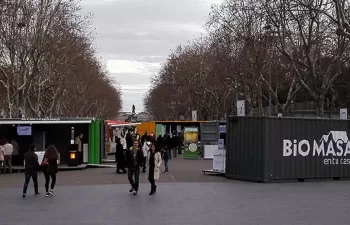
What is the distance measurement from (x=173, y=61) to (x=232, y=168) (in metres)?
52.9

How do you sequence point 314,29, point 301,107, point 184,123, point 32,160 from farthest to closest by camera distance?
1. point 301,107
2. point 184,123
3. point 314,29
4. point 32,160

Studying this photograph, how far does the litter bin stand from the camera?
3091 centimetres

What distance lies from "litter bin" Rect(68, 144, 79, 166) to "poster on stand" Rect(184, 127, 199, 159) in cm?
1228

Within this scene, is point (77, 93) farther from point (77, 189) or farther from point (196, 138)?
point (77, 189)

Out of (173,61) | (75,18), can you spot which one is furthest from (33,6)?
(173,61)

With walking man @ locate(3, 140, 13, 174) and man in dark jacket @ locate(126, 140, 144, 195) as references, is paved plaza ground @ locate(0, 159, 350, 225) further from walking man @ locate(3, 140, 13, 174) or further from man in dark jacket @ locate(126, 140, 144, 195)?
walking man @ locate(3, 140, 13, 174)

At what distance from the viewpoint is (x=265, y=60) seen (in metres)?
47.2

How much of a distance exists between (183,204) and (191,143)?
86.9ft

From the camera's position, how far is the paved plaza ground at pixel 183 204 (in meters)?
13.1

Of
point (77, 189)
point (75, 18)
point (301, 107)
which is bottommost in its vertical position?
point (77, 189)

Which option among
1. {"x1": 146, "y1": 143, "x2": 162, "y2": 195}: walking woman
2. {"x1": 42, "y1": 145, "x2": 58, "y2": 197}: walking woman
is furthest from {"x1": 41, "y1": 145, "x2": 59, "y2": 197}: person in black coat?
{"x1": 146, "y1": 143, "x2": 162, "y2": 195}: walking woman

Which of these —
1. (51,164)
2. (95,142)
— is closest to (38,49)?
(95,142)

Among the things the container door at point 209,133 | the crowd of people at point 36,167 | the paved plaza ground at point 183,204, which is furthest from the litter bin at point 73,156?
the container door at point 209,133

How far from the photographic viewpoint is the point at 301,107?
74.4 meters
